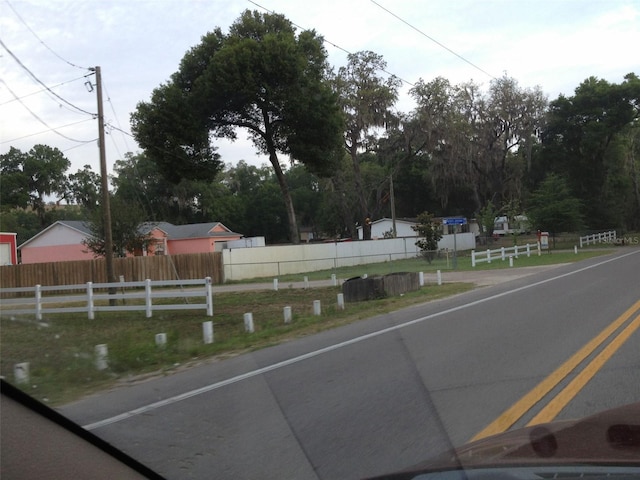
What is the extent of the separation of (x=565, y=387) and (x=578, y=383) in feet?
0.86

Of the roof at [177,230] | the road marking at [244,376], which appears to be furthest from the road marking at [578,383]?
the roof at [177,230]

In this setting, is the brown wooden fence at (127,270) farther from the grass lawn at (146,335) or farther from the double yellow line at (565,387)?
the double yellow line at (565,387)

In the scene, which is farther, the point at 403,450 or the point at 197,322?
the point at 197,322

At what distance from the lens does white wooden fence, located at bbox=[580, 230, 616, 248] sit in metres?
53.3

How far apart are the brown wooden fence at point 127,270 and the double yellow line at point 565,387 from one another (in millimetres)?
26254

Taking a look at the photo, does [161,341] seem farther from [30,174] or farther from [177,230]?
[177,230]

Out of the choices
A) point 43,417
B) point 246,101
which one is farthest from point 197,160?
point 43,417

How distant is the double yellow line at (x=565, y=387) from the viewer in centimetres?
529

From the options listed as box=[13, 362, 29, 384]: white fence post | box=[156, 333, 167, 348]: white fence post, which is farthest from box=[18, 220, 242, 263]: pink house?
box=[13, 362, 29, 384]: white fence post

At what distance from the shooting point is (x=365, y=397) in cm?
655

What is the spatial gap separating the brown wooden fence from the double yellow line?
26.3 m

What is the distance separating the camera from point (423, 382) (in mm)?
7094

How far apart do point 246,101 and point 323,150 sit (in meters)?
7.24

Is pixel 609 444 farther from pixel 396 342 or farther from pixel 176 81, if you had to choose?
pixel 176 81
